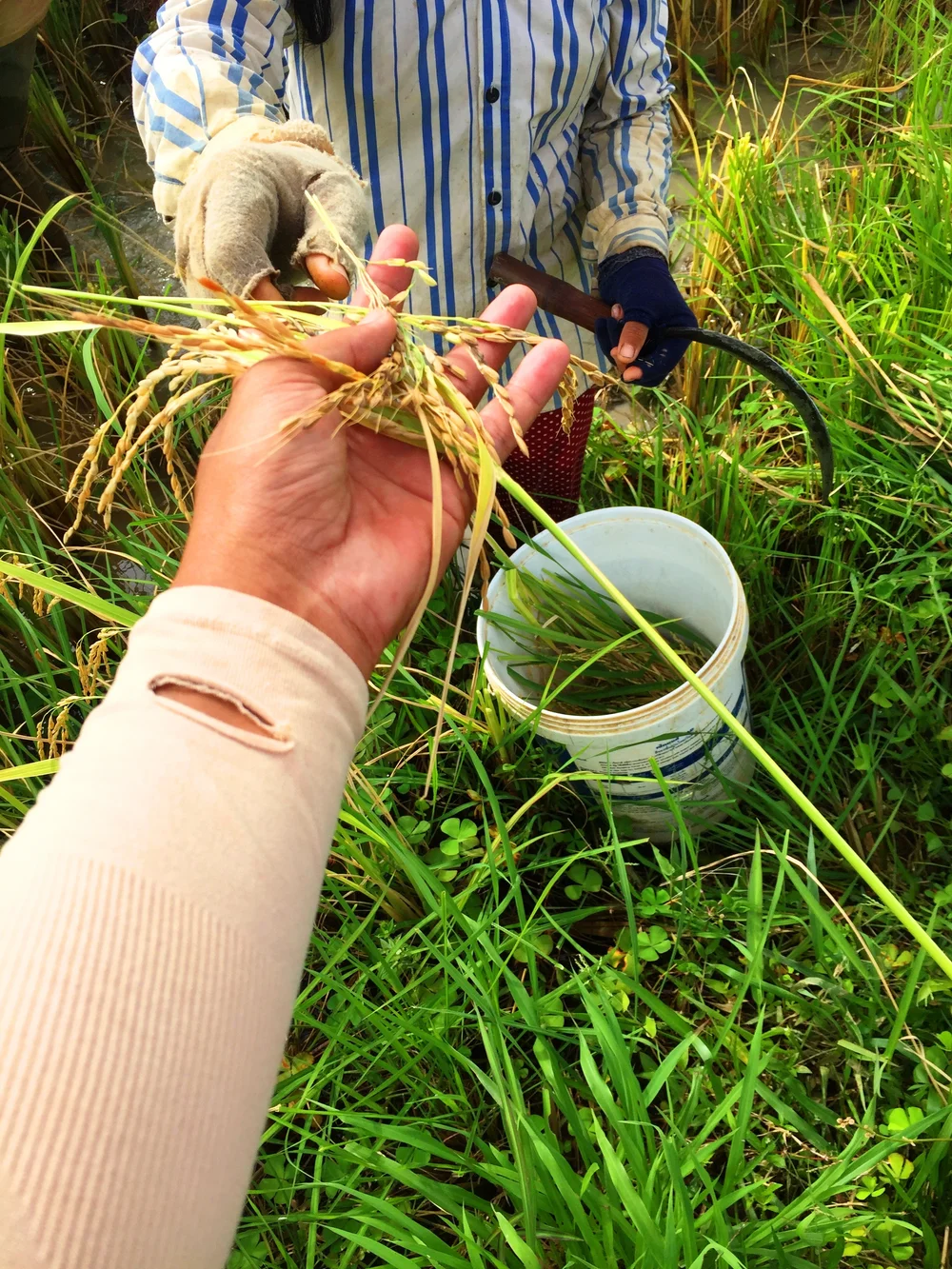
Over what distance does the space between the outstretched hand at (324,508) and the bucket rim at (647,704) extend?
0.16 meters

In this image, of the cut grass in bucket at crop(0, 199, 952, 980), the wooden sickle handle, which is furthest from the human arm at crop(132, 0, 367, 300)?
the wooden sickle handle

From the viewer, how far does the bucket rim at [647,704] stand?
1330mm

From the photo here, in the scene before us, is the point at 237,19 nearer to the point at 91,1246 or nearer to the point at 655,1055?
the point at 91,1246

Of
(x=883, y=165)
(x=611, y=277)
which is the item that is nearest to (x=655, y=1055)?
(x=611, y=277)

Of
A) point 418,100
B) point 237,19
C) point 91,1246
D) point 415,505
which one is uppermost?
point 237,19

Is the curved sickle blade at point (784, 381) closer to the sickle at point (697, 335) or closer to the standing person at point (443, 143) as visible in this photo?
the sickle at point (697, 335)

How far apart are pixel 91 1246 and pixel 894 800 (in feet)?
4.42

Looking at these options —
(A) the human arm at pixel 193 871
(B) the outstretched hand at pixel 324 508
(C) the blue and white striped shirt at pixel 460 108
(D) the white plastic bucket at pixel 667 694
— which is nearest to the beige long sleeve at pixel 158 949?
(A) the human arm at pixel 193 871

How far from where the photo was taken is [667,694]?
1421 mm

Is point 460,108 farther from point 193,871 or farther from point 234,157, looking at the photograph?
point 193,871

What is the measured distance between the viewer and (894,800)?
1519mm

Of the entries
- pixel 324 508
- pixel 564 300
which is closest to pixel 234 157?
pixel 324 508

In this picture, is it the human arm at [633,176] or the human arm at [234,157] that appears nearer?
the human arm at [234,157]

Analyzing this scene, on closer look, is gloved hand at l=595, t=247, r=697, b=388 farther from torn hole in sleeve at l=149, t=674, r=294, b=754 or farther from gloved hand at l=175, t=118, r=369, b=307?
torn hole in sleeve at l=149, t=674, r=294, b=754
